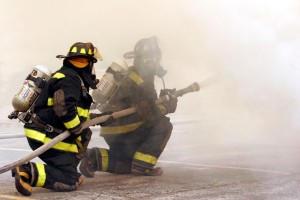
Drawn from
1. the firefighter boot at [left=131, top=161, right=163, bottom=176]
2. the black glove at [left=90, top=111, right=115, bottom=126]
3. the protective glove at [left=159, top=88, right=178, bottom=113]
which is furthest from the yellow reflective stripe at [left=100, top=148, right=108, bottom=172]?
the protective glove at [left=159, top=88, right=178, bottom=113]

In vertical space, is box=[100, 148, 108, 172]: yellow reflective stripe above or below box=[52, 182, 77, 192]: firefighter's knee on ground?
above

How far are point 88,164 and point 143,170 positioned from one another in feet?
1.81

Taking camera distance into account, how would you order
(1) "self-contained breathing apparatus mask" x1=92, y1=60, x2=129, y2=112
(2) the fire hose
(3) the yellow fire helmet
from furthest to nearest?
1. (1) "self-contained breathing apparatus mask" x1=92, y1=60, x2=129, y2=112
2. (3) the yellow fire helmet
3. (2) the fire hose

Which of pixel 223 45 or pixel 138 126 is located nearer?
pixel 138 126

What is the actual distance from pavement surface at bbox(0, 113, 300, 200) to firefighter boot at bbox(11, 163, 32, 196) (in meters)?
0.08

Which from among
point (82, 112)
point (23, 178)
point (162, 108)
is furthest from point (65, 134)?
point (162, 108)

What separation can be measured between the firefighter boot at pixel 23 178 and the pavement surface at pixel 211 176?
0.08m

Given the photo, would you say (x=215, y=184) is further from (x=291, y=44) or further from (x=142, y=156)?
(x=291, y=44)

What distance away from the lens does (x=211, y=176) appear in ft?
18.4

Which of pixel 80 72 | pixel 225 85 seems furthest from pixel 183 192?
pixel 225 85

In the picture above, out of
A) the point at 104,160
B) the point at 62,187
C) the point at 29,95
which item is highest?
the point at 29,95

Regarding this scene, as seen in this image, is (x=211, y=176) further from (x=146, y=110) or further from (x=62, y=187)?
(x=62, y=187)

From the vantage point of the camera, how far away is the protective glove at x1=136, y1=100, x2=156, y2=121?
569 centimetres

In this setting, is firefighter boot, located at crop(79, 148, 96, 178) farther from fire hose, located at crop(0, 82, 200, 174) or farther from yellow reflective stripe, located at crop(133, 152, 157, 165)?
fire hose, located at crop(0, 82, 200, 174)
